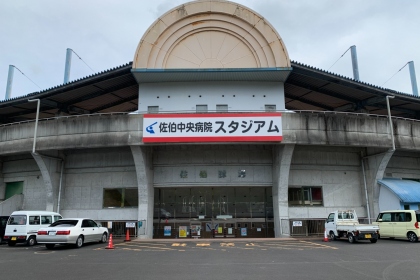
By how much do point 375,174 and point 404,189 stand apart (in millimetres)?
1953

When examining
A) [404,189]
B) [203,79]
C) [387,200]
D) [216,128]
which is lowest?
[387,200]

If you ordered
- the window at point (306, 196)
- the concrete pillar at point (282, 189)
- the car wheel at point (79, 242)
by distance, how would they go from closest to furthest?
the car wheel at point (79, 242), the concrete pillar at point (282, 189), the window at point (306, 196)

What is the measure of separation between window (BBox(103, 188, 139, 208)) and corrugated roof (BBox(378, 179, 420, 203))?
17.1 metres

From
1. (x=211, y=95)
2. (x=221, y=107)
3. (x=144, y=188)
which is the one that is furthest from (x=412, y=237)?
(x=144, y=188)

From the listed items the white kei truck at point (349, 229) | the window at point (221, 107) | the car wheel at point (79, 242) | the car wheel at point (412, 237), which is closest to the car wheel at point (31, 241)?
the car wheel at point (79, 242)

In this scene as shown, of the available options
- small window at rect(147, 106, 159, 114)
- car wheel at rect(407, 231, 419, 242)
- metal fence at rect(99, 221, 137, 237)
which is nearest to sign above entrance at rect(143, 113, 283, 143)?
small window at rect(147, 106, 159, 114)

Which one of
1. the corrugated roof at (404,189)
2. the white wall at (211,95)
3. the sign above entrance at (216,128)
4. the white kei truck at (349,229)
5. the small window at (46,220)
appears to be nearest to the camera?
the white kei truck at (349,229)

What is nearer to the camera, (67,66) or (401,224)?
(401,224)

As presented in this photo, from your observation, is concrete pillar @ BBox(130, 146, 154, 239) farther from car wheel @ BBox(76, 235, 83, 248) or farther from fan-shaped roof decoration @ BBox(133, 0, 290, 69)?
fan-shaped roof decoration @ BBox(133, 0, 290, 69)

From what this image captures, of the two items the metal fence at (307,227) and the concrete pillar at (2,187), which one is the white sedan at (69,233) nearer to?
the metal fence at (307,227)

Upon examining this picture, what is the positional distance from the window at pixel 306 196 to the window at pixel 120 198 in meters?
11.0

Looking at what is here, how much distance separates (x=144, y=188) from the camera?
2162cm

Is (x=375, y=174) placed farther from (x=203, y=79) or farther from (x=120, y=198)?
(x=120, y=198)

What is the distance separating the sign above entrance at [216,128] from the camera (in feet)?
64.6
